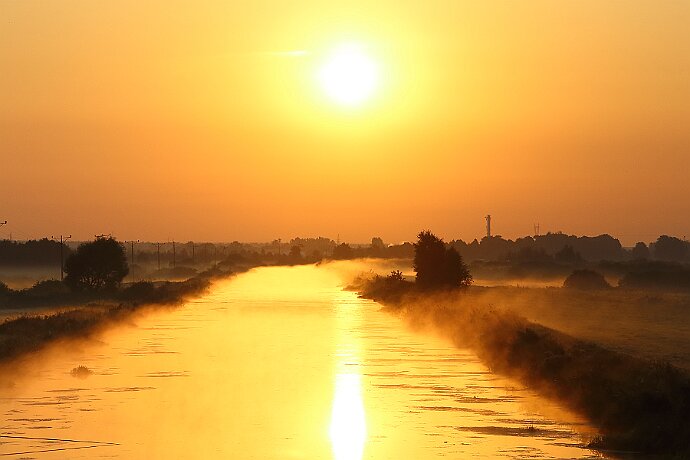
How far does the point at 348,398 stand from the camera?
32.8 meters

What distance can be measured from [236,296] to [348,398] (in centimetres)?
7630

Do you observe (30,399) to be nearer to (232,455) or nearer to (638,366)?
(232,455)

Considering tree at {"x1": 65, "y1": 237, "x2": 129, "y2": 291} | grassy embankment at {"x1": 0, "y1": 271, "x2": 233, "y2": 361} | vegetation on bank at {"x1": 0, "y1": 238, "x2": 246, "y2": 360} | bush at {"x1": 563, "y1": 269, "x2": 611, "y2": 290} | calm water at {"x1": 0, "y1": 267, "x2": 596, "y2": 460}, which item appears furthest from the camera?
bush at {"x1": 563, "y1": 269, "x2": 611, "y2": 290}

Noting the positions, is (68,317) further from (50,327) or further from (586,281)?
(586,281)

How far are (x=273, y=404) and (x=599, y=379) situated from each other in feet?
27.0

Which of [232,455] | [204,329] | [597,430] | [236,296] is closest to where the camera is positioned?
[232,455]

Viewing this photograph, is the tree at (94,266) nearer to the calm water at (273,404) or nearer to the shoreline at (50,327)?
the shoreline at (50,327)

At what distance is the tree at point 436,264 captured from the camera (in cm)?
9100

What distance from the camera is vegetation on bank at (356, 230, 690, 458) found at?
2391 cm

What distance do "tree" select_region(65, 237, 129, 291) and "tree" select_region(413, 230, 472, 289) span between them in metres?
33.9

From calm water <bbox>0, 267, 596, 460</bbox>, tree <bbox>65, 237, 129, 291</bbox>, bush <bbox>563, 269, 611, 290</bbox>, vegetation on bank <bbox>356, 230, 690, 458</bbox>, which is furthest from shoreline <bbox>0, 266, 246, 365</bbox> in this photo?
bush <bbox>563, 269, 611, 290</bbox>

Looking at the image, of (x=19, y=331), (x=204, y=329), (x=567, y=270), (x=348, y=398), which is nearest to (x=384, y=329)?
(x=204, y=329)

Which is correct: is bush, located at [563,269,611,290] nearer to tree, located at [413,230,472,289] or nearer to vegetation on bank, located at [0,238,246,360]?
tree, located at [413,230,472,289]

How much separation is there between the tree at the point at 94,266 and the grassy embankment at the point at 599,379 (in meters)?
61.8
